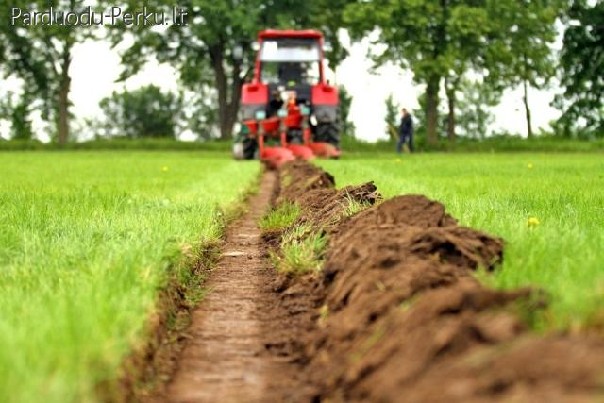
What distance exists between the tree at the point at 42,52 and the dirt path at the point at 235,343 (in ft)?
152

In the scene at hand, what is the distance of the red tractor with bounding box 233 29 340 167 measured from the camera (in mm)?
26531

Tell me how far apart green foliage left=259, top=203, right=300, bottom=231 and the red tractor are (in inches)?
548

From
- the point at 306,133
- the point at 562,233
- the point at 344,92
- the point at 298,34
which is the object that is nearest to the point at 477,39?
the point at 298,34

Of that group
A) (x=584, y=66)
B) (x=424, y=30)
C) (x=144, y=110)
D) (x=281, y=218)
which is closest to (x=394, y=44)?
(x=424, y=30)

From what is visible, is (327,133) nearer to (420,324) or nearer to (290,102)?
(290,102)

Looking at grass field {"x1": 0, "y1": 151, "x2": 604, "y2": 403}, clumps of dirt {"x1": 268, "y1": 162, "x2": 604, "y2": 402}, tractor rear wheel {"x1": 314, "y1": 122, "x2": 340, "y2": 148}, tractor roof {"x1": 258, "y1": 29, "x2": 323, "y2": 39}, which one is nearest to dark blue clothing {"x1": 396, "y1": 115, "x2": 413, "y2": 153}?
tractor roof {"x1": 258, "y1": 29, "x2": 323, "y2": 39}

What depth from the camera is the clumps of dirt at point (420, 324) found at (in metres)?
2.78

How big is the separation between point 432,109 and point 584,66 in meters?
8.29

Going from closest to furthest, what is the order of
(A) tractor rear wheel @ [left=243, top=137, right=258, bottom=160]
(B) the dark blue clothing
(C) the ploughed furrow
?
(C) the ploughed furrow → (A) tractor rear wheel @ [left=243, top=137, right=258, bottom=160] → (B) the dark blue clothing

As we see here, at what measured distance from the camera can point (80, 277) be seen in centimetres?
552

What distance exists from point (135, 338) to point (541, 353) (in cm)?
197

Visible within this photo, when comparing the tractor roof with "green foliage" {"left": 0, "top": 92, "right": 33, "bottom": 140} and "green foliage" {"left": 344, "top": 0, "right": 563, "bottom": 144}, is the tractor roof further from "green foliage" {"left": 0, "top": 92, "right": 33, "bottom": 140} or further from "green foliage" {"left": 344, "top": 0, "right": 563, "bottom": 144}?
"green foliage" {"left": 0, "top": 92, "right": 33, "bottom": 140}

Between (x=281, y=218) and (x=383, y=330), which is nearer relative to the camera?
(x=383, y=330)

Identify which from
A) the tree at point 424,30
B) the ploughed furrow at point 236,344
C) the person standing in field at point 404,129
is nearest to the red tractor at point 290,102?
the person standing in field at point 404,129
